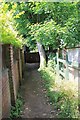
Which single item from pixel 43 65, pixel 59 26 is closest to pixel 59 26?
pixel 59 26

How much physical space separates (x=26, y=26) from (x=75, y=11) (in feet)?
9.29

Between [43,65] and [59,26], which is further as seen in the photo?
[43,65]

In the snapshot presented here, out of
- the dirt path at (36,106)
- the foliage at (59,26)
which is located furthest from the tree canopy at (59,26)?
the dirt path at (36,106)

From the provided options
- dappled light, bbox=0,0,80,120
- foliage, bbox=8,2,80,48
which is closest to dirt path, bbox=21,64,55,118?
dappled light, bbox=0,0,80,120

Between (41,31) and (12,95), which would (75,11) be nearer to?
(41,31)

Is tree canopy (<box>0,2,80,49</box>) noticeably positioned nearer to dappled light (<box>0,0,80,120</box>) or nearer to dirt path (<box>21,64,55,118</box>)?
dappled light (<box>0,0,80,120</box>)

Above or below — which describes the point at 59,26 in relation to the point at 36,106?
above

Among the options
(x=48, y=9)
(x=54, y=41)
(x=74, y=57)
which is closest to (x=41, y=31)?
(x=54, y=41)

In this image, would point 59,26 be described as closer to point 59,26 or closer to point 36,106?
point 59,26

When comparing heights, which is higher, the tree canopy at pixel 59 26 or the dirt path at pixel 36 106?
the tree canopy at pixel 59 26

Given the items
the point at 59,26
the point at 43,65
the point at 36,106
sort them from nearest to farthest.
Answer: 1. the point at 36,106
2. the point at 59,26
3. the point at 43,65

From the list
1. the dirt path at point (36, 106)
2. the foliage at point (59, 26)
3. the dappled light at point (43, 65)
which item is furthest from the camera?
the foliage at point (59, 26)

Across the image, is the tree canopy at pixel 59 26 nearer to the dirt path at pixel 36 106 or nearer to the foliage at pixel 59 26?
the foliage at pixel 59 26

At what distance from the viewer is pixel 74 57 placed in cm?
615
